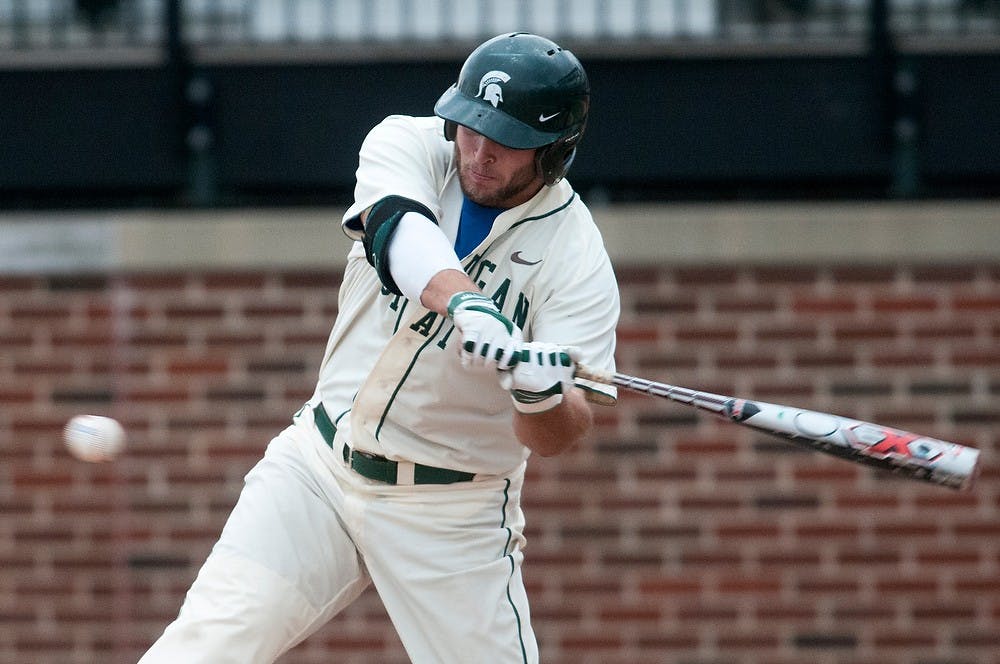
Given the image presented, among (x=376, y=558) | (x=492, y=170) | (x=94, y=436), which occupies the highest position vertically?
(x=492, y=170)

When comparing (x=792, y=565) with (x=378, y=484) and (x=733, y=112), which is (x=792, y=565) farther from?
(x=378, y=484)

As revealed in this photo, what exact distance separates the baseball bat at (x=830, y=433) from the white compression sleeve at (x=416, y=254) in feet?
1.22

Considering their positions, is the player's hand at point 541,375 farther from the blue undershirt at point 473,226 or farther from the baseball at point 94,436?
the baseball at point 94,436

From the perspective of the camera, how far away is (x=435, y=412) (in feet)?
11.8

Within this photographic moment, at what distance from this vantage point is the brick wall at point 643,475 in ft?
19.6

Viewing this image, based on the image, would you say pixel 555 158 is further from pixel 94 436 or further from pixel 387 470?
pixel 94 436

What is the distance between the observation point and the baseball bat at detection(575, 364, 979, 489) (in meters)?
3.31

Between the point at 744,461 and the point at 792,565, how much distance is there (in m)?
0.44

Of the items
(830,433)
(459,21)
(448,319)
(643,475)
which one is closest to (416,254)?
(448,319)

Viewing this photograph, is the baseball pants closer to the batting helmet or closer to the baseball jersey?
the baseball jersey

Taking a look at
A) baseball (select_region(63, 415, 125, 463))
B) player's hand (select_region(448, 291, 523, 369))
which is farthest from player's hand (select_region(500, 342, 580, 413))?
baseball (select_region(63, 415, 125, 463))

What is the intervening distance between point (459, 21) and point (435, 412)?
3094mm

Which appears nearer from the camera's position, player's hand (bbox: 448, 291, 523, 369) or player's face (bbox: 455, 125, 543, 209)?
player's hand (bbox: 448, 291, 523, 369)

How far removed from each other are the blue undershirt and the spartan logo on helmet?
0.26 meters
